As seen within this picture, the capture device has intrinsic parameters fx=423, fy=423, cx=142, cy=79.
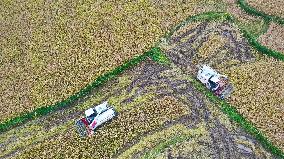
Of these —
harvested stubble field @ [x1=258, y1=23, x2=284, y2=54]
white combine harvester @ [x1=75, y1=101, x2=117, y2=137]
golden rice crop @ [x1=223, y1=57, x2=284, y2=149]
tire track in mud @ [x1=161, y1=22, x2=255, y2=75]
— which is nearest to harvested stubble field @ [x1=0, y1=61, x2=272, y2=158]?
white combine harvester @ [x1=75, y1=101, x2=117, y2=137]

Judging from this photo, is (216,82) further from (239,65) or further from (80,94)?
(80,94)

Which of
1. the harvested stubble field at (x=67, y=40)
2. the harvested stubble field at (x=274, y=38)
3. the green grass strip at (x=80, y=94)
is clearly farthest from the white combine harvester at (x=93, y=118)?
the harvested stubble field at (x=274, y=38)

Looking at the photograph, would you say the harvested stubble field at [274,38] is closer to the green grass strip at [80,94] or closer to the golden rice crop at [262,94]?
the golden rice crop at [262,94]

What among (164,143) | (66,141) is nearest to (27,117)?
(66,141)

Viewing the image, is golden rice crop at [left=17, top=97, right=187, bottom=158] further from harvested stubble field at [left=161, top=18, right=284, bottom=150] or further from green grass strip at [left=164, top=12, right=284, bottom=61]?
green grass strip at [left=164, top=12, right=284, bottom=61]

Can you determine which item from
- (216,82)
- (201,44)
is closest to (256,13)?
(201,44)
